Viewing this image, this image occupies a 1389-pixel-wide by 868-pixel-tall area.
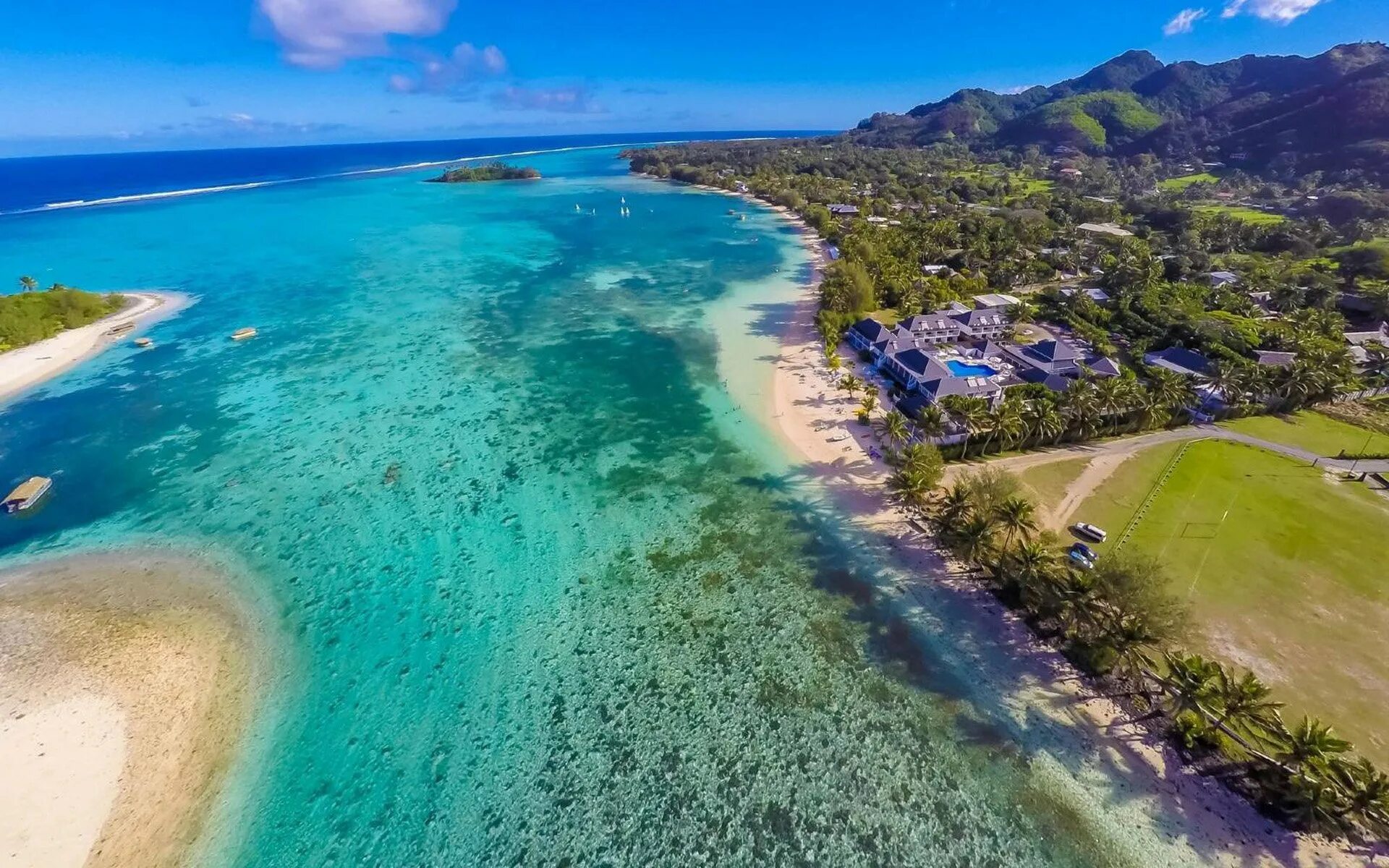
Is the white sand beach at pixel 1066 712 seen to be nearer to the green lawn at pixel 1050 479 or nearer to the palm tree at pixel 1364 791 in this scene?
the palm tree at pixel 1364 791

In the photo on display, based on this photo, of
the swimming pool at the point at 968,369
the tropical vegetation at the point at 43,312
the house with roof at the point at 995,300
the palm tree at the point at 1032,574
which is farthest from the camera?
the house with roof at the point at 995,300

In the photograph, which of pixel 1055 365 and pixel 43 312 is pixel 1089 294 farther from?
pixel 43 312

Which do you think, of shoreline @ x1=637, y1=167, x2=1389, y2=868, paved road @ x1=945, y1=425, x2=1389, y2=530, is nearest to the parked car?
paved road @ x1=945, y1=425, x2=1389, y2=530

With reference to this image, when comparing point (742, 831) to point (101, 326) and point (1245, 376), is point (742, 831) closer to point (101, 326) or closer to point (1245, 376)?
point (1245, 376)

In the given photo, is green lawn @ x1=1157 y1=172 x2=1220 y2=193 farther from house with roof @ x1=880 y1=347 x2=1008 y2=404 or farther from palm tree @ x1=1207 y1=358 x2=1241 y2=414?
house with roof @ x1=880 y1=347 x2=1008 y2=404

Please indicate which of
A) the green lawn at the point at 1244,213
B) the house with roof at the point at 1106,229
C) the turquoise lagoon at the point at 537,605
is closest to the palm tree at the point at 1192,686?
the turquoise lagoon at the point at 537,605

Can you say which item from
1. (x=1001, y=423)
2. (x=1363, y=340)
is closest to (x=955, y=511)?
(x=1001, y=423)
